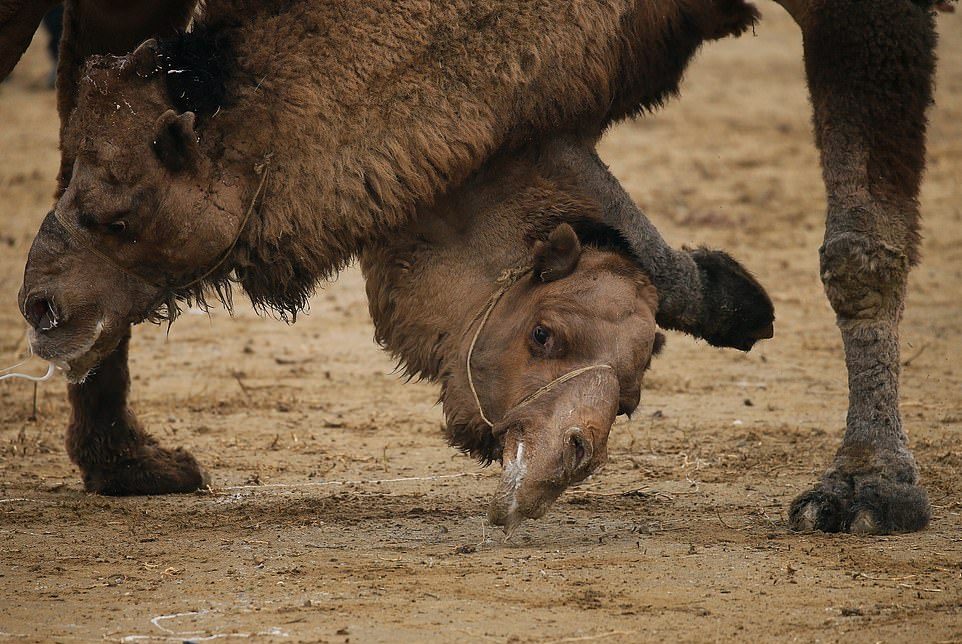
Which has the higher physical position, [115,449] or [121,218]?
[121,218]

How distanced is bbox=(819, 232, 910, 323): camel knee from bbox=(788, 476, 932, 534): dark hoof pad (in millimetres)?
648

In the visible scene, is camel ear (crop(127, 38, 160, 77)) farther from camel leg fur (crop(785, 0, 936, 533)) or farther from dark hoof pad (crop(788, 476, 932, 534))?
dark hoof pad (crop(788, 476, 932, 534))

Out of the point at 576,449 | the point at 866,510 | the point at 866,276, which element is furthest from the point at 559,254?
the point at 866,510

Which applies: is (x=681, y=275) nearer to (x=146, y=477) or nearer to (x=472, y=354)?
(x=472, y=354)

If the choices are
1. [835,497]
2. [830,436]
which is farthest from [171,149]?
[830,436]

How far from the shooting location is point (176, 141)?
4305 millimetres

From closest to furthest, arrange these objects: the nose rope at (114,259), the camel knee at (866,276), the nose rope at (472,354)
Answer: the nose rope at (472,354), the nose rope at (114,259), the camel knee at (866,276)

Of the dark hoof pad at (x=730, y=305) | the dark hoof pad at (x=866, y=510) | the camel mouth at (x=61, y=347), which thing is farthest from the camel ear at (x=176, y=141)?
the dark hoof pad at (x=866, y=510)

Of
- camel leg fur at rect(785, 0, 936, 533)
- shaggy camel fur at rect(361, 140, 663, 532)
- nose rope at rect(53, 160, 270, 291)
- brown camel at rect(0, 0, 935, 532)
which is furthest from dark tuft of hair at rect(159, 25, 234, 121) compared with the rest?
camel leg fur at rect(785, 0, 936, 533)

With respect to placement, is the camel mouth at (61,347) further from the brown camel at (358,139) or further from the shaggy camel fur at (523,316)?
the shaggy camel fur at (523,316)

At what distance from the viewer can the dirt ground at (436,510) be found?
378 centimetres

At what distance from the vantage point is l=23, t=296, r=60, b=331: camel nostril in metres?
4.45

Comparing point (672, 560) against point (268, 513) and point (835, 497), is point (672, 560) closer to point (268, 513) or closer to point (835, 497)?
point (835, 497)

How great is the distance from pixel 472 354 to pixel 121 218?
3.99 feet
